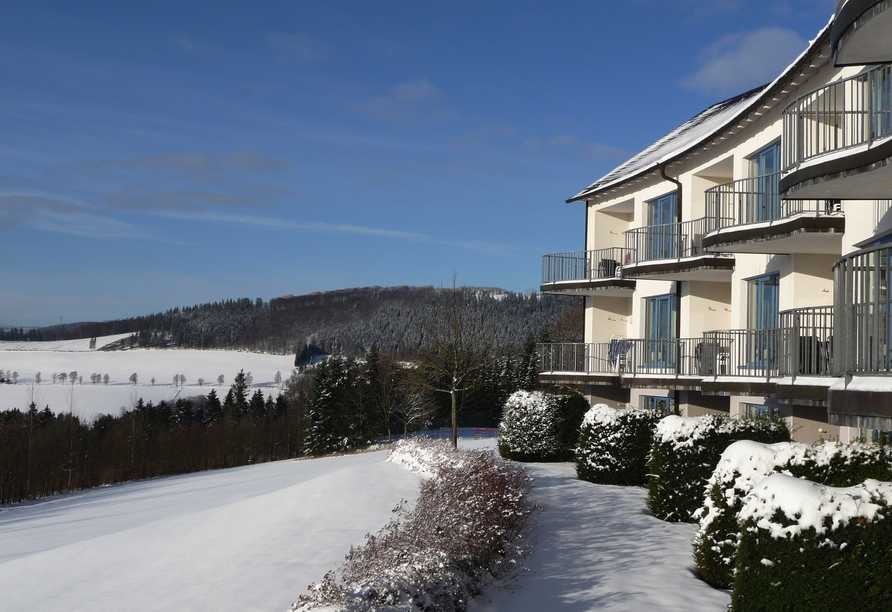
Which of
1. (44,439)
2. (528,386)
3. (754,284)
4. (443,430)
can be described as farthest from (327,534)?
(44,439)

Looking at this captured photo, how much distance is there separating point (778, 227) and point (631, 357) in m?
10.6

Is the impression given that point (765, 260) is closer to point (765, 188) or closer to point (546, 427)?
point (765, 188)

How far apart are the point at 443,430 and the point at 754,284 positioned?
60507 mm

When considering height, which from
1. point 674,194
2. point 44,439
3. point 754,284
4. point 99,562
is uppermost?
point 674,194

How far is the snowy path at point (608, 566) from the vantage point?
9.67m

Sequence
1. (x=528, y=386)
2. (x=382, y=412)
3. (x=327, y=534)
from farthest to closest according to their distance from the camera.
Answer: (x=382, y=412)
(x=528, y=386)
(x=327, y=534)

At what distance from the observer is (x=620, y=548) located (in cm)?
1241

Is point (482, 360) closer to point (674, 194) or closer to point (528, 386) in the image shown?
point (674, 194)

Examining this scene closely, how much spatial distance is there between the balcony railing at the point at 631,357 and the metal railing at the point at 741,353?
2.26ft

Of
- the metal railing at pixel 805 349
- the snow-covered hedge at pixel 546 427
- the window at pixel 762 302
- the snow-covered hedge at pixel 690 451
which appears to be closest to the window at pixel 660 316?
the snow-covered hedge at pixel 546 427

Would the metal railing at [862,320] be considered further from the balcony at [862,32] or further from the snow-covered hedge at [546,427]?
the snow-covered hedge at [546,427]

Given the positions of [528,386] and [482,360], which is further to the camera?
[528,386]

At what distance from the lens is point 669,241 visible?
24.6 m

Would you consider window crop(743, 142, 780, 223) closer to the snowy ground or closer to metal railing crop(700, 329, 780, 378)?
metal railing crop(700, 329, 780, 378)
